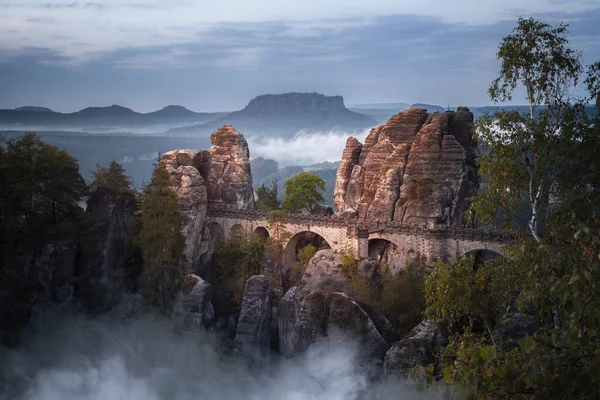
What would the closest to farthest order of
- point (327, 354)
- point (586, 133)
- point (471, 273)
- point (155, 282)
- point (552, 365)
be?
point (552, 365) → point (586, 133) → point (471, 273) → point (327, 354) → point (155, 282)

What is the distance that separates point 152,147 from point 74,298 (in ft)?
324

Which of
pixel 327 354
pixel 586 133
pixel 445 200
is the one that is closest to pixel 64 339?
pixel 327 354

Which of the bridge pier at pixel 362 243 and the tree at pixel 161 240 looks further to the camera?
the bridge pier at pixel 362 243

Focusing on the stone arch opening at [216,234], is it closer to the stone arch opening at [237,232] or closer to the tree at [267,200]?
the stone arch opening at [237,232]

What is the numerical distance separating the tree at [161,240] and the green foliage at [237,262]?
411 cm

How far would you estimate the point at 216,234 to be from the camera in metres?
48.8

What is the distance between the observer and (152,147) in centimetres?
13350

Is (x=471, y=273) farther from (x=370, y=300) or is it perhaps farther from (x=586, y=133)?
(x=370, y=300)

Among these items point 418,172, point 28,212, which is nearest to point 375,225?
point 418,172

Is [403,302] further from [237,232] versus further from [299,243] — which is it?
[237,232]

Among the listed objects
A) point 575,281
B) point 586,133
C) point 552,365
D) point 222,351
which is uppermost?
point 586,133

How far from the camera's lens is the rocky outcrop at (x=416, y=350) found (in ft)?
95.5

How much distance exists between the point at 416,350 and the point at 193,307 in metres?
15.4

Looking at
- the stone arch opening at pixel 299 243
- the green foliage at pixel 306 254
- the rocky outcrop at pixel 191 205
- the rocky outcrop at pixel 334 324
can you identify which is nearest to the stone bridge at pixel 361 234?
the stone arch opening at pixel 299 243
